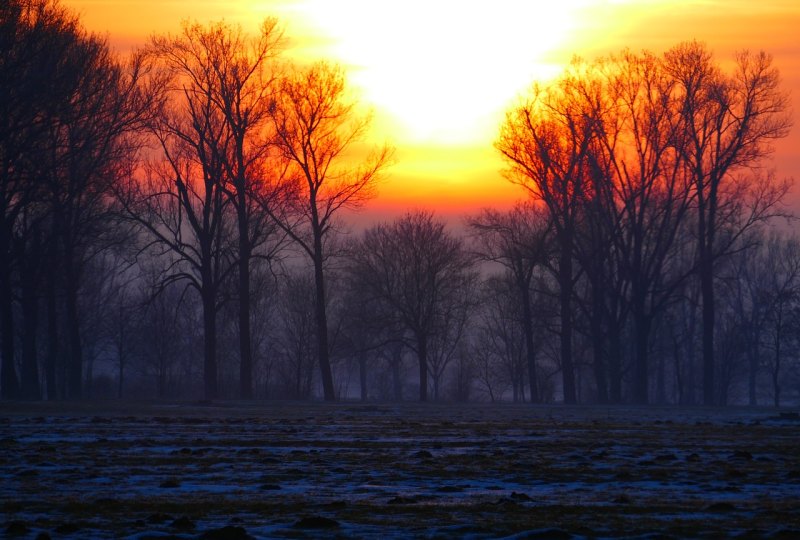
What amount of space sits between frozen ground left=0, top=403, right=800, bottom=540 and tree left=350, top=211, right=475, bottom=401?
4889cm

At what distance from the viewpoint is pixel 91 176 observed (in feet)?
151

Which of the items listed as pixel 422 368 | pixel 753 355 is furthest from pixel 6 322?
pixel 753 355

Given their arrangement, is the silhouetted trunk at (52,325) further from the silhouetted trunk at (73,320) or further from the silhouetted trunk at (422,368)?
the silhouetted trunk at (422,368)

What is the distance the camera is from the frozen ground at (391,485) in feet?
27.3

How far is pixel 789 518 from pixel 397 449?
27.2 ft

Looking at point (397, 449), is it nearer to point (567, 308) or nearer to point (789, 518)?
point (789, 518)

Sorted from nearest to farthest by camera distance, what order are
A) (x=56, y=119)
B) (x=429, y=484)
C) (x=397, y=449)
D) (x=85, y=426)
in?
(x=429, y=484)
(x=397, y=449)
(x=85, y=426)
(x=56, y=119)

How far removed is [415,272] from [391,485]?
60544mm

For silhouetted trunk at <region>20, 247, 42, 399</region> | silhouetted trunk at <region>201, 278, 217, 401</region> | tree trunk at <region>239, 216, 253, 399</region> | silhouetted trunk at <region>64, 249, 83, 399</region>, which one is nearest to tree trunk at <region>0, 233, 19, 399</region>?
silhouetted trunk at <region>20, 247, 42, 399</region>

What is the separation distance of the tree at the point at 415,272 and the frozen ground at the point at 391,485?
48.9 metres

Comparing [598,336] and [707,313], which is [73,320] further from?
[707,313]

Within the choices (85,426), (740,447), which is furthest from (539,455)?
(85,426)

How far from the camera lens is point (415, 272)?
71.9 metres

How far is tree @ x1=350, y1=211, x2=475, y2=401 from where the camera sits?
69.4m
